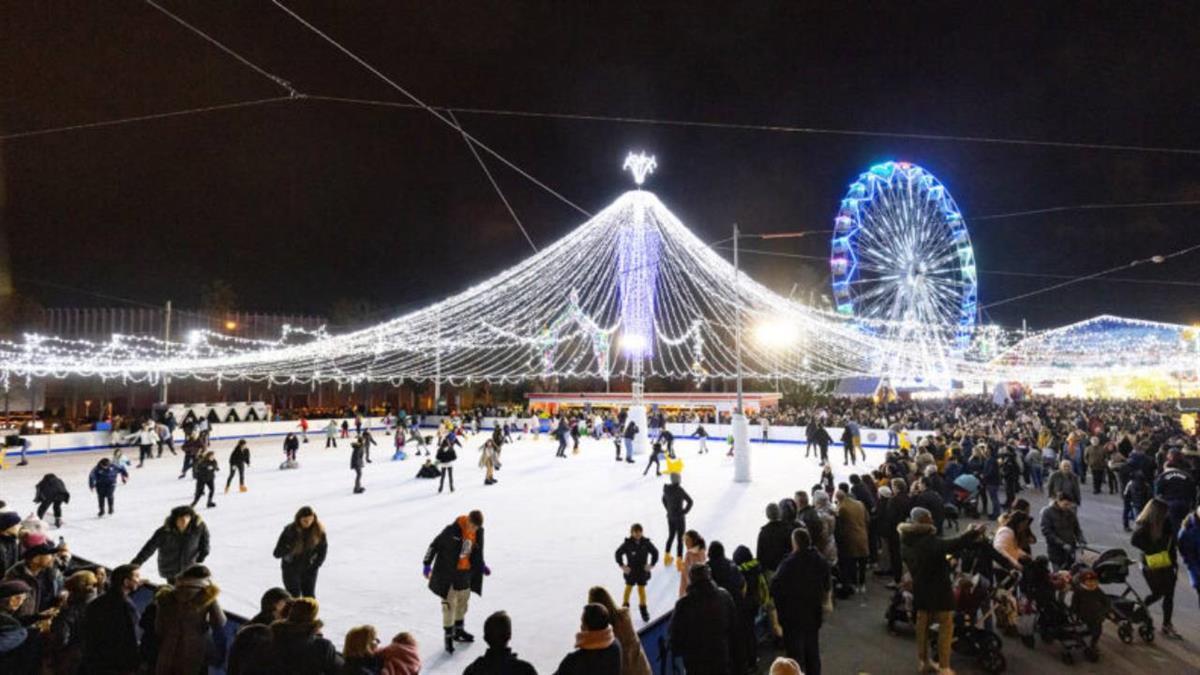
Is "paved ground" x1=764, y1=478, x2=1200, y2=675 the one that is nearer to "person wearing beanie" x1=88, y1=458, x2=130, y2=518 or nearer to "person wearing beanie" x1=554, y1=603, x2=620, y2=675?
"person wearing beanie" x1=554, y1=603, x2=620, y2=675

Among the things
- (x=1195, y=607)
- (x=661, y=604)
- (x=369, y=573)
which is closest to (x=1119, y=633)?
(x=1195, y=607)

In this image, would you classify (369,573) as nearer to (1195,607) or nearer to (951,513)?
(951,513)

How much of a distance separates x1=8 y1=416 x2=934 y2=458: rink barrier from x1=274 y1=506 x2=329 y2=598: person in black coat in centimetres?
1510

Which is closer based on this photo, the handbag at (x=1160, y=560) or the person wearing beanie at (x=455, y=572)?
the person wearing beanie at (x=455, y=572)

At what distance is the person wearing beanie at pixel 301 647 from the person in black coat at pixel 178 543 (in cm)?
317

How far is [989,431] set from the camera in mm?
19188

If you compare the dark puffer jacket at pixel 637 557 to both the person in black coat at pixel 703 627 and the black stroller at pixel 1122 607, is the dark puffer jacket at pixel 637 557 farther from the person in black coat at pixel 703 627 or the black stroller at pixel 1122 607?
the black stroller at pixel 1122 607

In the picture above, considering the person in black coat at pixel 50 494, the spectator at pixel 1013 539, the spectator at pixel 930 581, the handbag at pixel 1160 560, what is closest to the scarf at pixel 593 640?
the spectator at pixel 930 581

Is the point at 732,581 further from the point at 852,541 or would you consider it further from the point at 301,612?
the point at 301,612

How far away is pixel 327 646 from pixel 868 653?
15.0ft

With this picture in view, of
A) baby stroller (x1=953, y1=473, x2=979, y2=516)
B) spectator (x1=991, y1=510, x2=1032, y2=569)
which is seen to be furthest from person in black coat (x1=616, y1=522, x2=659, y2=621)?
baby stroller (x1=953, y1=473, x2=979, y2=516)

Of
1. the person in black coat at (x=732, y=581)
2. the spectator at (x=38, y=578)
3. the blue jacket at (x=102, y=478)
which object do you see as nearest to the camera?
the spectator at (x=38, y=578)

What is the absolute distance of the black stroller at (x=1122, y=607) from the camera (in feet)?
19.0

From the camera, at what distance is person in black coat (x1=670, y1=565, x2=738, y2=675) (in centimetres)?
412
